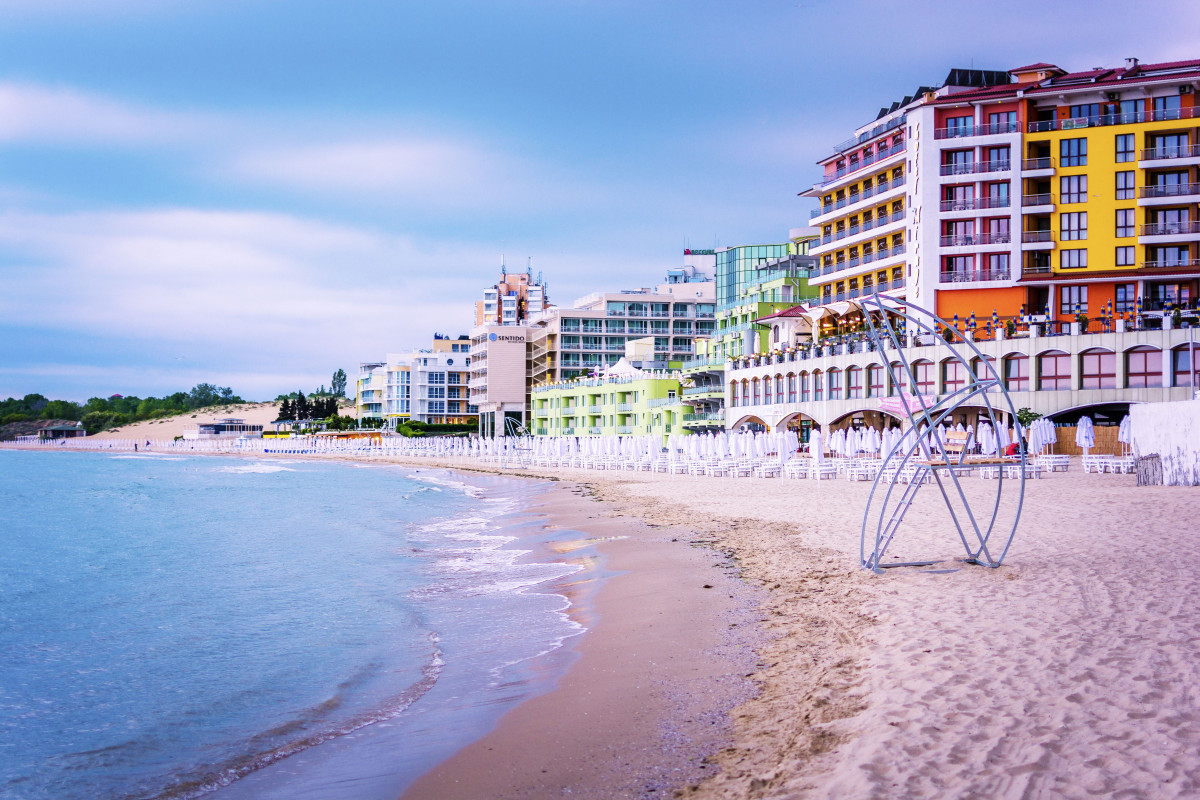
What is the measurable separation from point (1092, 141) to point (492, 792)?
181ft

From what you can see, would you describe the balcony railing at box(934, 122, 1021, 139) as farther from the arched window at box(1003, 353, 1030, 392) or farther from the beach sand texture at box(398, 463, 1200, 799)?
the beach sand texture at box(398, 463, 1200, 799)

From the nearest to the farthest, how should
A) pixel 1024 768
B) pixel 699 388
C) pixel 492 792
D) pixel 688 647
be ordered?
1. pixel 1024 768
2. pixel 492 792
3. pixel 688 647
4. pixel 699 388

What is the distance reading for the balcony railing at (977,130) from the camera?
5231 centimetres

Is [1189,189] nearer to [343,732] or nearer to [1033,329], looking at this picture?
[1033,329]

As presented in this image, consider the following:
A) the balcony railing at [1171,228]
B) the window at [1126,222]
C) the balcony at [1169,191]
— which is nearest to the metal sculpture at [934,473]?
the balcony railing at [1171,228]

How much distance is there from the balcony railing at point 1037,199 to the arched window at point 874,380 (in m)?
13.0

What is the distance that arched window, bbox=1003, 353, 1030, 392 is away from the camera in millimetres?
43781

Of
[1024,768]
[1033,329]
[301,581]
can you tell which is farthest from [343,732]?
[1033,329]

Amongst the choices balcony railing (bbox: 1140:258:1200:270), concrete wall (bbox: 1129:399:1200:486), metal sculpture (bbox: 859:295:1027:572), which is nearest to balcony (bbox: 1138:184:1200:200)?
balcony railing (bbox: 1140:258:1200:270)

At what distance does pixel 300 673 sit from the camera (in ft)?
31.3

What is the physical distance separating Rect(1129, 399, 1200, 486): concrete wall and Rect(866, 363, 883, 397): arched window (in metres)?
25.9

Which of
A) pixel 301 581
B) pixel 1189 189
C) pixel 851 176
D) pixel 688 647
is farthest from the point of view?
pixel 851 176

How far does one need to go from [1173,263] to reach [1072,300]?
5.12 meters

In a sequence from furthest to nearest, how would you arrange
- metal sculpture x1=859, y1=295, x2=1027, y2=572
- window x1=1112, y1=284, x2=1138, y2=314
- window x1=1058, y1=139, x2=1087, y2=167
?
window x1=1058, y1=139, x2=1087, y2=167, window x1=1112, y1=284, x2=1138, y2=314, metal sculpture x1=859, y1=295, x2=1027, y2=572
